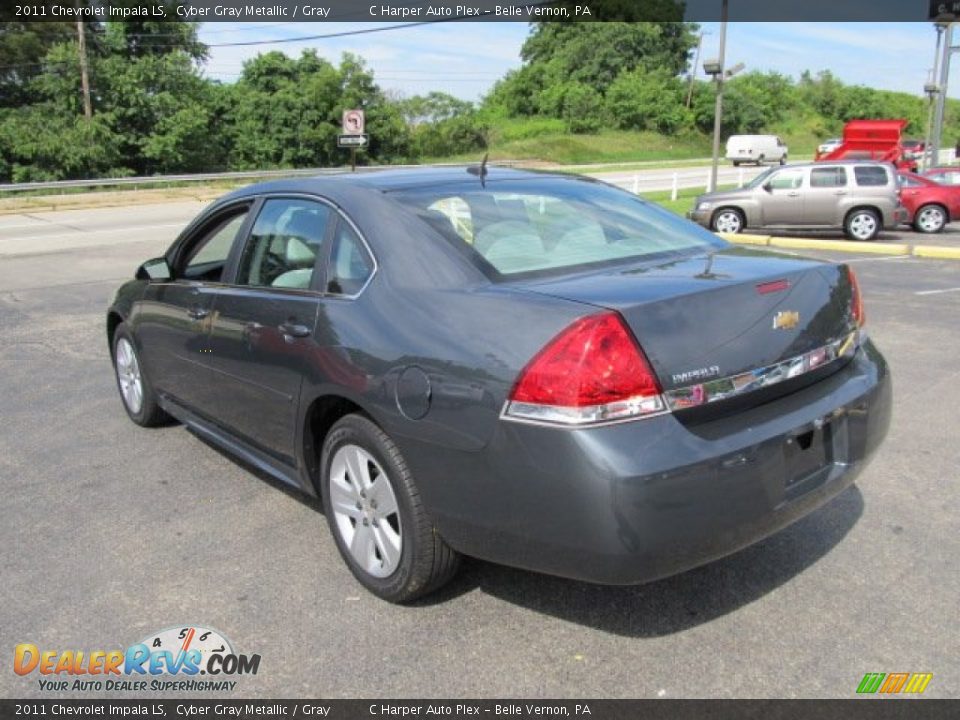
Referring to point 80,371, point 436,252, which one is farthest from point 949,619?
point 80,371

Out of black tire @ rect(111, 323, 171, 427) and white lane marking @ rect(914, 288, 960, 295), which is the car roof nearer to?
black tire @ rect(111, 323, 171, 427)

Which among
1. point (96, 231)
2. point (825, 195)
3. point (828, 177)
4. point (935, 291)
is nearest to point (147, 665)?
point (935, 291)

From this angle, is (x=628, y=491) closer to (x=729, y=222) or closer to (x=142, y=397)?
(x=142, y=397)

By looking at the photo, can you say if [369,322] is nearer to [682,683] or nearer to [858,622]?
[682,683]

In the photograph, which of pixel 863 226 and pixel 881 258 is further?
pixel 863 226

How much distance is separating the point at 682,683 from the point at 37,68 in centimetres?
4552

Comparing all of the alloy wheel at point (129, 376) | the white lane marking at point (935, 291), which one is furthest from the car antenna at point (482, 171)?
the white lane marking at point (935, 291)

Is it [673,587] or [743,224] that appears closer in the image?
[673,587]

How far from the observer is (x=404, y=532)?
3145 millimetres

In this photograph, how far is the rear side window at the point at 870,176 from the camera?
17561 mm

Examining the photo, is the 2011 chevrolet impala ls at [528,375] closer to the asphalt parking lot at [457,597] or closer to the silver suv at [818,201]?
the asphalt parking lot at [457,597]

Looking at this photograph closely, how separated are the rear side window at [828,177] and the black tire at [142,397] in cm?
1565

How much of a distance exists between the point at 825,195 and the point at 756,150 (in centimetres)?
3879

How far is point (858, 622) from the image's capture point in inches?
123
